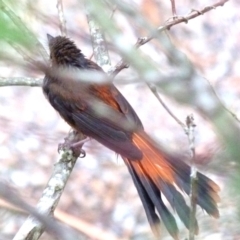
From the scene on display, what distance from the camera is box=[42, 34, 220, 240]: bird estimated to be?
6.70 feet

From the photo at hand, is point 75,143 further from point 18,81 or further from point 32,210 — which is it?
point 32,210

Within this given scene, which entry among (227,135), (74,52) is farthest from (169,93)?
(74,52)

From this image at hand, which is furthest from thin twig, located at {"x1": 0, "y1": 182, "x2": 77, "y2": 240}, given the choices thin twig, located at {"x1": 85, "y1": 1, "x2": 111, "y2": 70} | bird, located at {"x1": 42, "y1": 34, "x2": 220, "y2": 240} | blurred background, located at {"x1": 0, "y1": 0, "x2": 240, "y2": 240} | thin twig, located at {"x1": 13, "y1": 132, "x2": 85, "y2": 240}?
blurred background, located at {"x1": 0, "y1": 0, "x2": 240, "y2": 240}

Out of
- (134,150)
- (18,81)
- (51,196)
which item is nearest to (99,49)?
(18,81)

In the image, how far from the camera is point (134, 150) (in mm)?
2451

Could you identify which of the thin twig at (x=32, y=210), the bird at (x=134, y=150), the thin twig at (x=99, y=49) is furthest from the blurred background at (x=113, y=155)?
the thin twig at (x=32, y=210)

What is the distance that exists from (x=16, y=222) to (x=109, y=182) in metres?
0.72

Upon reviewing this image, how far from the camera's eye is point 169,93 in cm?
91

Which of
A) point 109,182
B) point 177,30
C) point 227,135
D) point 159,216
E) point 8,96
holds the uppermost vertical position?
point 177,30

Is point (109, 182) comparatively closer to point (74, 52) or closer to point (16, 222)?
point (16, 222)

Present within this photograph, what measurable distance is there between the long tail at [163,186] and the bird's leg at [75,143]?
0.19 meters

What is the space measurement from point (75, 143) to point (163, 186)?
549 mm

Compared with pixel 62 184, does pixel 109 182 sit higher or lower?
higher

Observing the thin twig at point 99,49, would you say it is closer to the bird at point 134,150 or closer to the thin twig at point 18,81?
the bird at point 134,150
